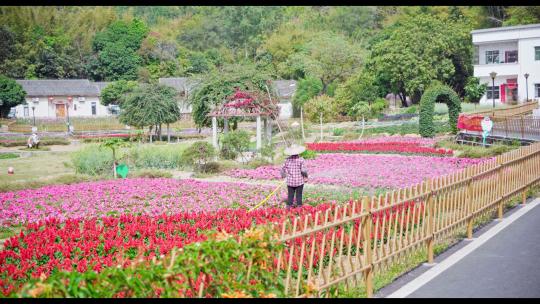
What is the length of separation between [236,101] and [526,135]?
42.8 feet

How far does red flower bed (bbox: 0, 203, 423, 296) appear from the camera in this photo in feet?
28.9

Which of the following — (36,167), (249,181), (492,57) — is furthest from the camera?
(492,57)

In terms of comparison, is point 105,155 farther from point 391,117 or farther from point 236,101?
point 391,117

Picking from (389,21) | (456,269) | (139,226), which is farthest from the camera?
(389,21)

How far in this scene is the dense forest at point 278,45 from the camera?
54469mm

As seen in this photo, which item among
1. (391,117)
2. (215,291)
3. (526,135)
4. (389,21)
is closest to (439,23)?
(391,117)

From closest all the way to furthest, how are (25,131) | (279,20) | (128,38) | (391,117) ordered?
(391,117)
(25,131)
(128,38)
(279,20)

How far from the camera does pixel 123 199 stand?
16.9 metres

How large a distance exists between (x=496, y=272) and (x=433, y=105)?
24278 mm

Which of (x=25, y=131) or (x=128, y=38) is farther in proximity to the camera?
(x=128, y=38)

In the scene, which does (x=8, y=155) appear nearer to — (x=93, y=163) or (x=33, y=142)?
(x=33, y=142)

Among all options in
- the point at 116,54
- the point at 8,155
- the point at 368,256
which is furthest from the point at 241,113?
the point at 116,54

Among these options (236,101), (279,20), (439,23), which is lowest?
(236,101)

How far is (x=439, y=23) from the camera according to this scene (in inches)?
2151
